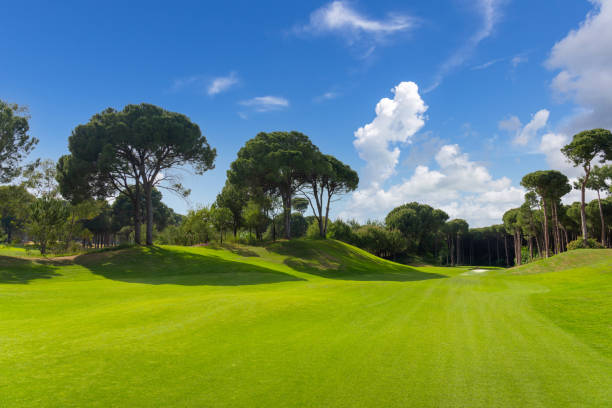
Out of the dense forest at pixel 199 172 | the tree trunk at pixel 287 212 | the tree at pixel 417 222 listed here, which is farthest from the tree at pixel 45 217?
the tree at pixel 417 222

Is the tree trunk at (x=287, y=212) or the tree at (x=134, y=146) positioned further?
the tree trunk at (x=287, y=212)

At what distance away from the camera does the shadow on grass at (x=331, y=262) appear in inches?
1332

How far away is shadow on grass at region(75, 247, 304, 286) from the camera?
23969mm

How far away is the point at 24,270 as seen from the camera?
998 inches

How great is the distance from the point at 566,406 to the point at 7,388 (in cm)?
746

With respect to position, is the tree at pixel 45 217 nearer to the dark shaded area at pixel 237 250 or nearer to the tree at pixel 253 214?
the dark shaded area at pixel 237 250

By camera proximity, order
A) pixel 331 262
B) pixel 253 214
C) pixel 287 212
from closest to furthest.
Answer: pixel 331 262 → pixel 253 214 → pixel 287 212

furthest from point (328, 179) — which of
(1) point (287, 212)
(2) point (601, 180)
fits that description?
(2) point (601, 180)

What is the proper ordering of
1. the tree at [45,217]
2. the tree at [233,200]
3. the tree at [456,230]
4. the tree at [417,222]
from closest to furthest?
1. the tree at [45,217]
2. the tree at [233,200]
3. the tree at [417,222]
4. the tree at [456,230]

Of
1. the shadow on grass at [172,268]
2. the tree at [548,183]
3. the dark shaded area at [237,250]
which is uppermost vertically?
the tree at [548,183]

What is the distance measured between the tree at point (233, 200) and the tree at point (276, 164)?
91.1 inches

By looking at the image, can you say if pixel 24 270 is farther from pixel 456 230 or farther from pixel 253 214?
pixel 456 230

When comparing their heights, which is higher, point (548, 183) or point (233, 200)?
point (548, 183)

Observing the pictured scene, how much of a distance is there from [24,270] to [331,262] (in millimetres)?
27719
